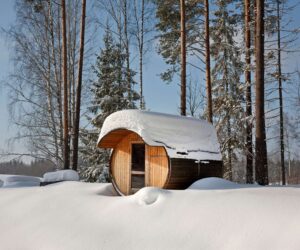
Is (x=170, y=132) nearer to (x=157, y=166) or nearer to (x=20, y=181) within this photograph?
(x=157, y=166)

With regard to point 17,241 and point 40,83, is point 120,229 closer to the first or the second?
point 17,241

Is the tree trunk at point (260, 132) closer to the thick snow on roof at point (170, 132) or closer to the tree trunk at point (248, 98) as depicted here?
the thick snow on roof at point (170, 132)

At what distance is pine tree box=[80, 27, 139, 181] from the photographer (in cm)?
1850

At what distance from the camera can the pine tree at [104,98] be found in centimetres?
1850

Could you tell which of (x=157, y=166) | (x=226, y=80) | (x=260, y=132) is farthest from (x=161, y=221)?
(x=226, y=80)

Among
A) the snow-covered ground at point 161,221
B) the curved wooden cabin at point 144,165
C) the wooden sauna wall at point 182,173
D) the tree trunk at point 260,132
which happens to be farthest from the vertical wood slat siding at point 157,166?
the tree trunk at point 260,132

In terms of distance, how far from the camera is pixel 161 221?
6762 mm

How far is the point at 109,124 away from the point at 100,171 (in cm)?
804

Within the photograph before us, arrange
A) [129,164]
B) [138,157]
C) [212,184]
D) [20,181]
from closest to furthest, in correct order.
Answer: [212,184] → [129,164] → [138,157] → [20,181]

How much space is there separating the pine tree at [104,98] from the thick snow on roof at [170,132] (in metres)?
8.49

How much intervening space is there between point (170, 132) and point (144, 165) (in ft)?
5.08

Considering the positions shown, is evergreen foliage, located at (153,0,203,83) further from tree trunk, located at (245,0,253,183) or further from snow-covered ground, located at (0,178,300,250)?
snow-covered ground, located at (0,178,300,250)

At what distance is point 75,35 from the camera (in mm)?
20062

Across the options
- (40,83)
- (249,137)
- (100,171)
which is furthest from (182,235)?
(40,83)
